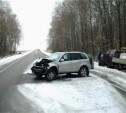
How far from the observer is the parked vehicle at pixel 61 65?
16.2 metres

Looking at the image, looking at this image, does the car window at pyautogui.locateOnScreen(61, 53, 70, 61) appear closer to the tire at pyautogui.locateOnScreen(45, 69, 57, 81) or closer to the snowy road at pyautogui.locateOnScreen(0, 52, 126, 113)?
the tire at pyautogui.locateOnScreen(45, 69, 57, 81)

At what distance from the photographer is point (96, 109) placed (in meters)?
8.60

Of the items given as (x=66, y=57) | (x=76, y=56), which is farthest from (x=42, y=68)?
(x=76, y=56)

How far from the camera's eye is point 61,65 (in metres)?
16.8

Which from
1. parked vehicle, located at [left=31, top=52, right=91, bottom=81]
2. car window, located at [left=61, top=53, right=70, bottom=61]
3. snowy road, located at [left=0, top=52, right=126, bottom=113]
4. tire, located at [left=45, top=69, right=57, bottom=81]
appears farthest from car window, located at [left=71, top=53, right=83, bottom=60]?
snowy road, located at [left=0, top=52, right=126, bottom=113]

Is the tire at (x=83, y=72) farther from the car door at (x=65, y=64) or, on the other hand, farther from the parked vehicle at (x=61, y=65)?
the car door at (x=65, y=64)

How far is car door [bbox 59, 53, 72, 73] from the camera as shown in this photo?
16.9 m

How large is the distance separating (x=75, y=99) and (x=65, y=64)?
7.10 m

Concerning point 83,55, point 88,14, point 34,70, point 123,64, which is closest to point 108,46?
point 88,14

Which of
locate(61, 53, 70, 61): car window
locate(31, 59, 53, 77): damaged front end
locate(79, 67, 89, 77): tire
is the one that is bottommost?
locate(79, 67, 89, 77): tire

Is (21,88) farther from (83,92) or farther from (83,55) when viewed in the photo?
(83,55)

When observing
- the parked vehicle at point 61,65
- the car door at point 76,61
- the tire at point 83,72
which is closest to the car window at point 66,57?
the parked vehicle at point 61,65

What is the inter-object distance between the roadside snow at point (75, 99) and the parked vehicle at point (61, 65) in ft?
10.9

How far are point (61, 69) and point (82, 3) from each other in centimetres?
3054
